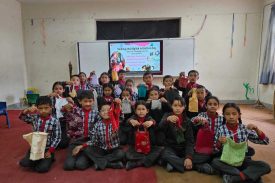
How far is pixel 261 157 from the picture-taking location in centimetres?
229

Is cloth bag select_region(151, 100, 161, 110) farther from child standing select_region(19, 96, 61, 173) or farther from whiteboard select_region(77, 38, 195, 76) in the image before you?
whiteboard select_region(77, 38, 195, 76)

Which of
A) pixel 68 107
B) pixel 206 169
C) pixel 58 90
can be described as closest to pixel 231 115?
pixel 206 169

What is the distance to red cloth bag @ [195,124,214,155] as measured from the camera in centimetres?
199

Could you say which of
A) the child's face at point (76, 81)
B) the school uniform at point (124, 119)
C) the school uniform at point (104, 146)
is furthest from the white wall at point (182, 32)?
the school uniform at point (104, 146)

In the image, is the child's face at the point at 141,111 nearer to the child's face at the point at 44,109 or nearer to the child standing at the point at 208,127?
the child standing at the point at 208,127

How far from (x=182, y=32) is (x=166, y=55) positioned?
2.32 feet

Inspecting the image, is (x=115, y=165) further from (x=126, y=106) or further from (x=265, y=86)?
(x=265, y=86)

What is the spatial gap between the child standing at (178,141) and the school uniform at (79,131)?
740mm

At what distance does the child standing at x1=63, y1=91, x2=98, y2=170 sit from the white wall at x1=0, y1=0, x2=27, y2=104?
315 centimetres

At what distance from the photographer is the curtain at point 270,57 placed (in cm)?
462

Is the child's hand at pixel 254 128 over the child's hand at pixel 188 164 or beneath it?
over

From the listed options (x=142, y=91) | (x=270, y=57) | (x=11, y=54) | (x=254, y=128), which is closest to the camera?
(x=254, y=128)

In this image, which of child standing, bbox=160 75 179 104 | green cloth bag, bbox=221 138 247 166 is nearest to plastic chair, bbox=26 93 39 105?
child standing, bbox=160 75 179 104

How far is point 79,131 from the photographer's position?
2.32 m
